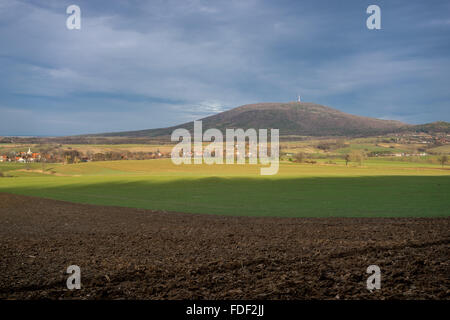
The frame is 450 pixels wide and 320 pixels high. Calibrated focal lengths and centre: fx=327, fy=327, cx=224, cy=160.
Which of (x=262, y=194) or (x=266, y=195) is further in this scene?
(x=262, y=194)

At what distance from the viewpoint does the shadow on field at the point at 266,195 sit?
26219 millimetres

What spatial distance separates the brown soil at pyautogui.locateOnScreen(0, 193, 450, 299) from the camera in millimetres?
6906

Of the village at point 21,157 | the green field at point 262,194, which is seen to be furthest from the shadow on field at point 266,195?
the village at point 21,157


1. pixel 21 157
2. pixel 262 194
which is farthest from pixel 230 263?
pixel 21 157

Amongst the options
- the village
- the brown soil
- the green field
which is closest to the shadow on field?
the green field

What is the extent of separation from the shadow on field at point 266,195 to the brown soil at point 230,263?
11326 millimetres

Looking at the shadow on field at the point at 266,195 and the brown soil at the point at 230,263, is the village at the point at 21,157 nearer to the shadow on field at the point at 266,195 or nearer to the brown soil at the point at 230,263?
the shadow on field at the point at 266,195

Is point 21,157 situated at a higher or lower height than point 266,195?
higher

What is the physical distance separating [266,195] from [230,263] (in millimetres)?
28019

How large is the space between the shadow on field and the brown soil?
37.2 feet

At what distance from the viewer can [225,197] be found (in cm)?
3522

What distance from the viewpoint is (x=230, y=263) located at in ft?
29.8

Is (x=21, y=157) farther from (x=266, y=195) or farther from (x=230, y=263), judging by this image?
(x=230, y=263)

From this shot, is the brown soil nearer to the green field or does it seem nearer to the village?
the green field
